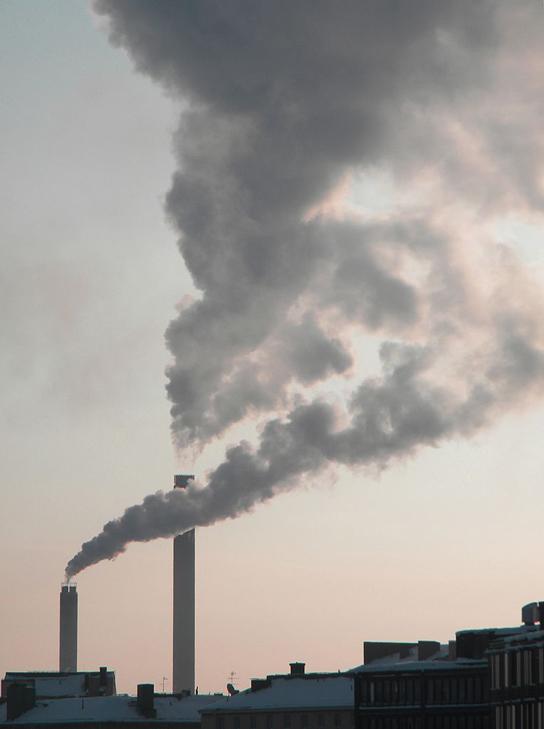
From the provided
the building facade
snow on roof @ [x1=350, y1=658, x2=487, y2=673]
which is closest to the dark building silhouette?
the building facade

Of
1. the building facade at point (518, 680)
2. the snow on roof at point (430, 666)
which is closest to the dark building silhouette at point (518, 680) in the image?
the building facade at point (518, 680)

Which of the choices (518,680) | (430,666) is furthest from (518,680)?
(430,666)

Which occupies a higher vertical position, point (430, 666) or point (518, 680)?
point (430, 666)

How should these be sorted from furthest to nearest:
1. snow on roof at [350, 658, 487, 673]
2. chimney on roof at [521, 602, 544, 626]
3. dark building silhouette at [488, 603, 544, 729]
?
snow on roof at [350, 658, 487, 673] → chimney on roof at [521, 602, 544, 626] → dark building silhouette at [488, 603, 544, 729]

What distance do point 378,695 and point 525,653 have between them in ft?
124

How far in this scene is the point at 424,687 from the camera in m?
180

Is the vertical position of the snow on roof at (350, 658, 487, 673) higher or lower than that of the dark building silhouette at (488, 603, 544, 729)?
higher

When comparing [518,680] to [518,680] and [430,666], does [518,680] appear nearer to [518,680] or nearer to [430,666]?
[518,680]

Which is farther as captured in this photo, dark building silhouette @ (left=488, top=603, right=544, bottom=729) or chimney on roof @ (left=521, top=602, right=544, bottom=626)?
chimney on roof @ (left=521, top=602, right=544, bottom=626)

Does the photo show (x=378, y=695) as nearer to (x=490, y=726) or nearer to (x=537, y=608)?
(x=490, y=726)

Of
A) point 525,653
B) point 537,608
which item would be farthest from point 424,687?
point 525,653

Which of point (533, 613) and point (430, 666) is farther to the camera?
point (430, 666)

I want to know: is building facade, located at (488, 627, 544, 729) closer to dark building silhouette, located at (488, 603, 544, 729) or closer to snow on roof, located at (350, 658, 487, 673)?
dark building silhouette, located at (488, 603, 544, 729)

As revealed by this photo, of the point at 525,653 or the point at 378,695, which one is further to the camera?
the point at 378,695
